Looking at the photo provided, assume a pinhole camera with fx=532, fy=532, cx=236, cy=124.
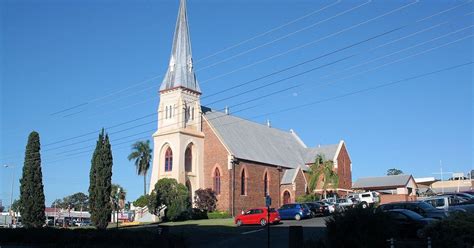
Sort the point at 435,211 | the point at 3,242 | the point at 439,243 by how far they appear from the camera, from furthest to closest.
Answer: the point at 3,242 < the point at 435,211 < the point at 439,243

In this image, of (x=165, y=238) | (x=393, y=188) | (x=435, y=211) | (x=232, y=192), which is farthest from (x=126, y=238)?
(x=393, y=188)

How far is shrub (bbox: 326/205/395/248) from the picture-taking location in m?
19.7

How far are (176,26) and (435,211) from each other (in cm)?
4413

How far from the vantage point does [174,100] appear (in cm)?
6200

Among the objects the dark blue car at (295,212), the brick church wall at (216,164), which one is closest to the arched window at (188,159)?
the brick church wall at (216,164)

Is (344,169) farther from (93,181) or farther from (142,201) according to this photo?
(93,181)

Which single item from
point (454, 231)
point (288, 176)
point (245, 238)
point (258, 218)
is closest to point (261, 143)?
point (288, 176)

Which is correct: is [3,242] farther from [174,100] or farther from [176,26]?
[176,26]

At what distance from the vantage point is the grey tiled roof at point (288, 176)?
2647 inches

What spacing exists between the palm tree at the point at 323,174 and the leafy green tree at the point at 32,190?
111 feet

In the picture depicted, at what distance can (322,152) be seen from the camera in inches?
2992

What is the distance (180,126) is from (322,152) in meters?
24.5

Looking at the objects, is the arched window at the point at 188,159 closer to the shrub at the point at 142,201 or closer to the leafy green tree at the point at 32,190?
the shrub at the point at 142,201

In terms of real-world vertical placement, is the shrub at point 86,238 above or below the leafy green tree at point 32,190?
below
